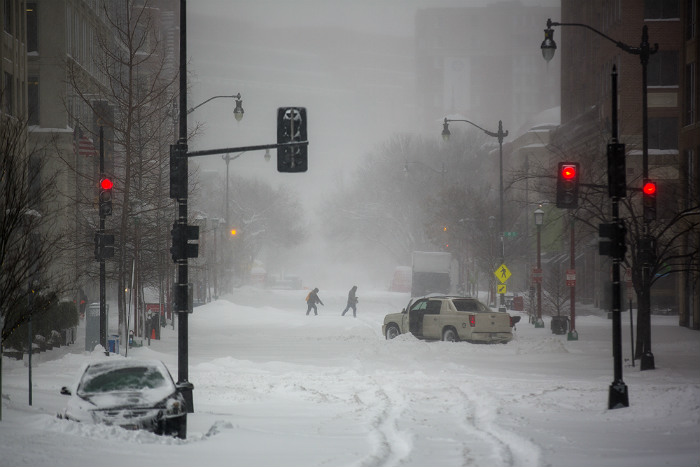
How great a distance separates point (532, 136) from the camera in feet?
307

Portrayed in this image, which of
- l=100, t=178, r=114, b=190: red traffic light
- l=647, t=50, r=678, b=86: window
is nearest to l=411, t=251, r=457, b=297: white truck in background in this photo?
Result: l=647, t=50, r=678, b=86: window

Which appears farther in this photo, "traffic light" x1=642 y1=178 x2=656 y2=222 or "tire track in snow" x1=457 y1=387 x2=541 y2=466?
"traffic light" x1=642 y1=178 x2=656 y2=222

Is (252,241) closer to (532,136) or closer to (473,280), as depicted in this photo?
(532,136)

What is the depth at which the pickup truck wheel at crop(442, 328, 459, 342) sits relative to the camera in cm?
3036

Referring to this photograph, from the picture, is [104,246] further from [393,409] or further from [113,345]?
[393,409]

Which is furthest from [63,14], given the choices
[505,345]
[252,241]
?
[252,241]

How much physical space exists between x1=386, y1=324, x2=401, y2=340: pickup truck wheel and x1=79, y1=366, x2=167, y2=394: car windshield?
19620mm

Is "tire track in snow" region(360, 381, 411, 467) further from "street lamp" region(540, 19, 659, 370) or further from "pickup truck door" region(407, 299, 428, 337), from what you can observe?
"pickup truck door" region(407, 299, 428, 337)

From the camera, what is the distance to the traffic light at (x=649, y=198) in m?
21.5

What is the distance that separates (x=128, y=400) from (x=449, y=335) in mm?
18587

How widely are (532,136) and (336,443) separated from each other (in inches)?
3287

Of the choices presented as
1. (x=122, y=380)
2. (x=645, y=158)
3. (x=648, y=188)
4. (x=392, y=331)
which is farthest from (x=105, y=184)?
(x=645, y=158)

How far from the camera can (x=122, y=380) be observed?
13641 mm

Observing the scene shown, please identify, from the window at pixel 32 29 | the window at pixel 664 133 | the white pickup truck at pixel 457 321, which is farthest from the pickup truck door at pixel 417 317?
the window at pixel 32 29
